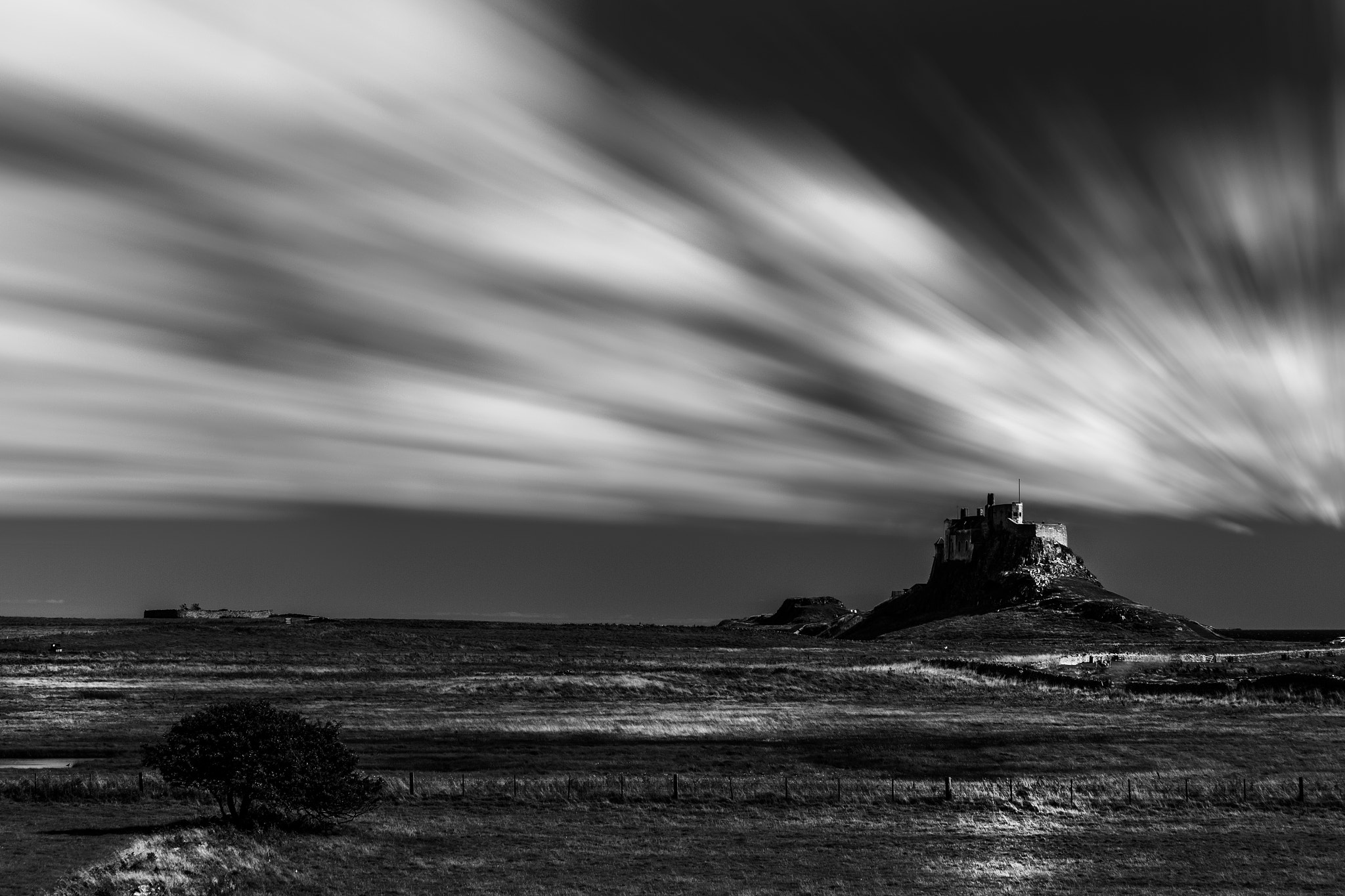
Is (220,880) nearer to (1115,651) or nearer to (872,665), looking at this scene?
(872,665)

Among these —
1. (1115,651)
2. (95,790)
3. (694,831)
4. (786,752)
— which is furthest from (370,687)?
(1115,651)

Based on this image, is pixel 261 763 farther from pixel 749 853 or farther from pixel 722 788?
pixel 722 788

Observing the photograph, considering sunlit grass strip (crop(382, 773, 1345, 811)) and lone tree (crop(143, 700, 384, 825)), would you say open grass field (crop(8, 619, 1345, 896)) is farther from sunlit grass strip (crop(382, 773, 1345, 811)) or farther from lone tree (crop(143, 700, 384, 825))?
lone tree (crop(143, 700, 384, 825))

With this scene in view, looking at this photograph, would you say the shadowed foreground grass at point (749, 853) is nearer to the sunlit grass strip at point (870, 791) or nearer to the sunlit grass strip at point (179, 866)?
the sunlit grass strip at point (179, 866)

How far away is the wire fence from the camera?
4256 cm

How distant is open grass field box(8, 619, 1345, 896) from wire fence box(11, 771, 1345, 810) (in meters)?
0.18

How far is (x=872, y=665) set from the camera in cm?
13312

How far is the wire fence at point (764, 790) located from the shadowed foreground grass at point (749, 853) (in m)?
1.18

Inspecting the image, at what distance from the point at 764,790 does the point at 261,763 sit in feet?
68.0

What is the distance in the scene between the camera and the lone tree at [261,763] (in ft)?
113

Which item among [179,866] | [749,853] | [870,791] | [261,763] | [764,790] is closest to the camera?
[179,866]

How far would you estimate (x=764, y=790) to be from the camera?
1877 inches

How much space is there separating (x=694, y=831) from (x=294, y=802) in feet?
42.5

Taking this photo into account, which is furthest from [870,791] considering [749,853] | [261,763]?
[261,763]
